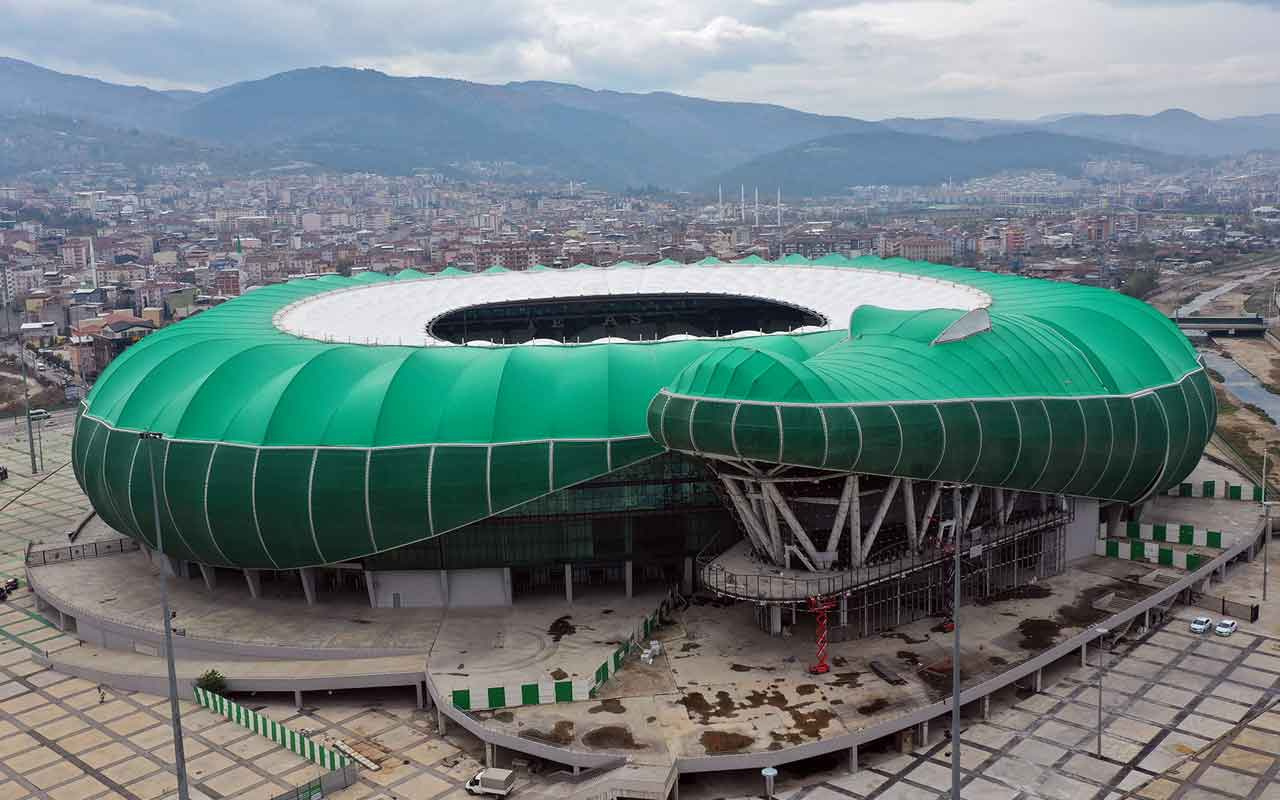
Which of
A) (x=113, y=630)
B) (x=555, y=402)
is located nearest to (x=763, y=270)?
(x=555, y=402)

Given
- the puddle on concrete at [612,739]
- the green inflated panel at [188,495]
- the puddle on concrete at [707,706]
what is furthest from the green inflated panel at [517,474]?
the green inflated panel at [188,495]

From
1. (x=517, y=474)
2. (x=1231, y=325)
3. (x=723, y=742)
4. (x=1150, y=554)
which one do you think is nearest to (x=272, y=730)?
(x=517, y=474)

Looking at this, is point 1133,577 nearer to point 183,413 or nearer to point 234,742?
point 234,742

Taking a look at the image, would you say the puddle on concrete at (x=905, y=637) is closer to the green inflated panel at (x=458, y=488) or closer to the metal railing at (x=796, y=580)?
the metal railing at (x=796, y=580)

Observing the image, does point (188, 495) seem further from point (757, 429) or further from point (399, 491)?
point (757, 429)

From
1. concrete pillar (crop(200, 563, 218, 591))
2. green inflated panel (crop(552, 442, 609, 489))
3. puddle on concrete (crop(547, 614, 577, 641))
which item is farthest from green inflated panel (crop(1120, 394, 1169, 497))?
concrete pillar (crop(200, 563, 218, 591))

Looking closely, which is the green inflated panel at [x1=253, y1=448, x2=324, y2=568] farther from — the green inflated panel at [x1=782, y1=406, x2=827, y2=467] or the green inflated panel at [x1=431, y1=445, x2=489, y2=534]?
the green inflated panel at [x1=782, y1=406, x2=827, y2=467]
